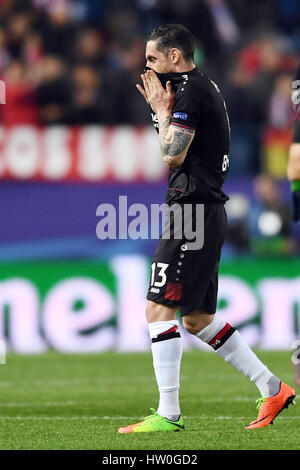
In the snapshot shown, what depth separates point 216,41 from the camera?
17156mm

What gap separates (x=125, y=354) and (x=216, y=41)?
6.78 metres

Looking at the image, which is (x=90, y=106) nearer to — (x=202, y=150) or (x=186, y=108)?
(x=202, y=150)

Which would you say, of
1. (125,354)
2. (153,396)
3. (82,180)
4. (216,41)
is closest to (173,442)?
(153,396)

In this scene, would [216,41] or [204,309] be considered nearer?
[204,309]

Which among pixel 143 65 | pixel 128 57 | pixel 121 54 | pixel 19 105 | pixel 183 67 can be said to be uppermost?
pixel 121 54

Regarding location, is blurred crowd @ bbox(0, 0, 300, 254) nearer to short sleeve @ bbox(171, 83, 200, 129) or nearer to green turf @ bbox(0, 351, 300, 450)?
green turf @ bbox(0, 351, 300, 450)

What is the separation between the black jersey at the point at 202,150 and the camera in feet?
A: 20.9

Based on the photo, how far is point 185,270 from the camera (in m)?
6.34

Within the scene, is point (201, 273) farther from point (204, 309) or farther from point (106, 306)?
point (106, 306)

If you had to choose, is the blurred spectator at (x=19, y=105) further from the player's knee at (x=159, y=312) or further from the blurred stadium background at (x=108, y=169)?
the player's knee at (x=159, y=312)

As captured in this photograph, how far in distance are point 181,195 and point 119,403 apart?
233 cm

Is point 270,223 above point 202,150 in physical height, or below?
below

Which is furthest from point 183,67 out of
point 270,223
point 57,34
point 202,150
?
A: point 57,34

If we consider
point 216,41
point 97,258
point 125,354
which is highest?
point 216,41
